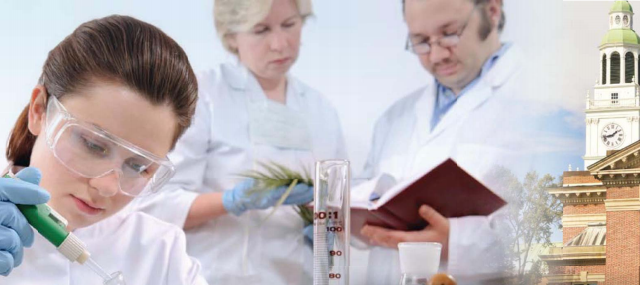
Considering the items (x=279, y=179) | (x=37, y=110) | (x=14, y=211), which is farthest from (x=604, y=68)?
(x=14, y=211)

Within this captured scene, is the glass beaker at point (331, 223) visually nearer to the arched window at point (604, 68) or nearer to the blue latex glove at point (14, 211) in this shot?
the blue latex glove at point (14, 211)

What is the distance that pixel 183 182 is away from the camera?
9.32 feet

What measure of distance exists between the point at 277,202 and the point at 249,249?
20cm

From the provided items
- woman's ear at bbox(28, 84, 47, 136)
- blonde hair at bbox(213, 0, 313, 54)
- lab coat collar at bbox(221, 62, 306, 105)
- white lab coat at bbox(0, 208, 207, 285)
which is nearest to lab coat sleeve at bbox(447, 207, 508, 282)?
lab coat collar at bbox(221, 62, 306, 105)

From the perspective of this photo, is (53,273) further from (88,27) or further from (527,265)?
(527,265)

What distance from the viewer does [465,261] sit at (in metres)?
2.71

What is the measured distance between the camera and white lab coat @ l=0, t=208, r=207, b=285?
5.64ft

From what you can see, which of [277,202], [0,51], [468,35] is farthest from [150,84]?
[0,51]

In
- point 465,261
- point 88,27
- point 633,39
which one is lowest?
point 465,261

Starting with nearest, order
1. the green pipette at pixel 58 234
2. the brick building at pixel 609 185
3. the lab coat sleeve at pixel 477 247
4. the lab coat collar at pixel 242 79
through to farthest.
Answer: the green pipette at pixel 58 234 < the brick building at pixel 609 185 < the lab coat sleeve at pixel 477 247 < the lab coat collar at pixel 242 79

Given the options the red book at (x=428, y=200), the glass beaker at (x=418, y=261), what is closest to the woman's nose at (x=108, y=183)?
the glass beaker at (x=418, y=261)

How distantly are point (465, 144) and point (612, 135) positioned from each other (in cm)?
50

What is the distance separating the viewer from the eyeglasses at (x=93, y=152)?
1517 mm

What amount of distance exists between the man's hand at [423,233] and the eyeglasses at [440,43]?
0.57m
